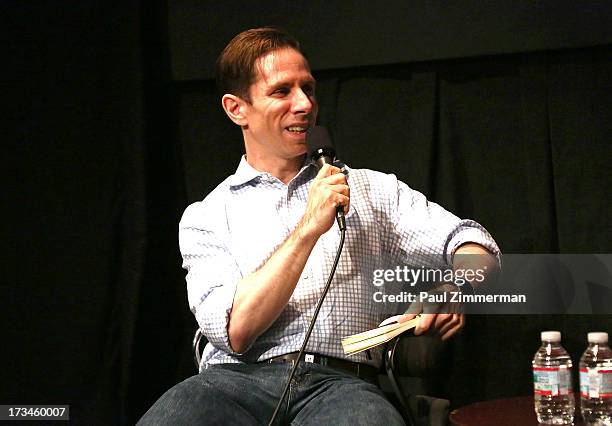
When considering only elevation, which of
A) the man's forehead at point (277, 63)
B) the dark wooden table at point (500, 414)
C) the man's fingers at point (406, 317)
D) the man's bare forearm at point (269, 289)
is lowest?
the dark wooden table at point (500, 414)

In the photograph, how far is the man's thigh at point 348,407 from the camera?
5.65 feet

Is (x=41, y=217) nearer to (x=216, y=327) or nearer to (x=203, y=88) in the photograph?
(x=203, y=88)

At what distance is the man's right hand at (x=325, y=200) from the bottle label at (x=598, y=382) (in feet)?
1.96

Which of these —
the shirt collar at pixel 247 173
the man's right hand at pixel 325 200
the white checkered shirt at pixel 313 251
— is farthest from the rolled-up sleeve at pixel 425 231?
the man's right hand at pixel 325 200

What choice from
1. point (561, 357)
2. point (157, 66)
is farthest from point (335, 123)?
point (561, 357)

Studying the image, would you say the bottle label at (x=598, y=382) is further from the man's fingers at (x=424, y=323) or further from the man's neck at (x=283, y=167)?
the man's neck at (x=283, y=167)

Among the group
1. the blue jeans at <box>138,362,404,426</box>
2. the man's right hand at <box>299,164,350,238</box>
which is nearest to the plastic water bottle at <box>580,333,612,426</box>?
the blue jeans at <box>138,362,404,426</box>

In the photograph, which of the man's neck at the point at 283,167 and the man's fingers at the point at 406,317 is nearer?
the man's fingers at the point at 406,317

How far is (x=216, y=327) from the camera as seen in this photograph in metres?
1.93

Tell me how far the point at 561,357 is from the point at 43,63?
1.78 meters

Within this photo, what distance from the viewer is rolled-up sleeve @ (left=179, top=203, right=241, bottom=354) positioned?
193cm

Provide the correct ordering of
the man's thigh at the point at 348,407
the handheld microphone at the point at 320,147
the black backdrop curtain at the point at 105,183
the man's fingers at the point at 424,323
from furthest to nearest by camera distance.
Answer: the black backdrop curtain at the point at 105,183 < the handheld microphone at the point at 320,147 < the man's fingers at the point at 424,323 < the man's thigh at the point at 348,407

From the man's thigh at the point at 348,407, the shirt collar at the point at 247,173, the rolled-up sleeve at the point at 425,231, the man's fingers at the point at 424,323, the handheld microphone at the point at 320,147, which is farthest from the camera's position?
the shirt collar at the point at 247,173

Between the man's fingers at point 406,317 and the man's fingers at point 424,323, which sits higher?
the man's fingers at point 406,317
